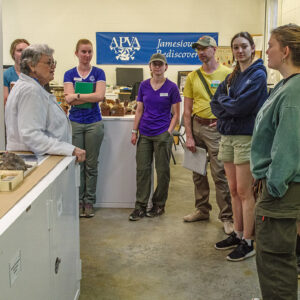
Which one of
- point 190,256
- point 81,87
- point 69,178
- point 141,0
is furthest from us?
point 141,0

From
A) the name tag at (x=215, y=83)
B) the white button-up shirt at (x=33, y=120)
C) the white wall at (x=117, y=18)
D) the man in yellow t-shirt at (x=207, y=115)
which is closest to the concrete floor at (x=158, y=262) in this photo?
the man in yellow t-shirt at (x=207, y=115)

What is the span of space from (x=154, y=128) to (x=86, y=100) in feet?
2.11

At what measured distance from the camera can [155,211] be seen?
393 cm

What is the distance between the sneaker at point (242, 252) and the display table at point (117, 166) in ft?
4.64

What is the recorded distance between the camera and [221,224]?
12.0 ft

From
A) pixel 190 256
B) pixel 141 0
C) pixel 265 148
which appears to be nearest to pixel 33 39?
pixel 141 0

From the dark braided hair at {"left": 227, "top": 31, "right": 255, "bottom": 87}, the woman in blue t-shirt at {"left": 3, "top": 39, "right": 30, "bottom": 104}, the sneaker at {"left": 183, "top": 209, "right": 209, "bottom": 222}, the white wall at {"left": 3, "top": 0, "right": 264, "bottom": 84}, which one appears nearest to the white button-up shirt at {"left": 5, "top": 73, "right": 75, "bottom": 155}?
the dark braided hair at {"left": 227, "top": 31, "right": 255, "bottom": 87}

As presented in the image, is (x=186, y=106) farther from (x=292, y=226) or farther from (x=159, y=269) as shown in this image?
(x=292, y=226)

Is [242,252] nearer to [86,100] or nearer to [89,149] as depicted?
[89,149]

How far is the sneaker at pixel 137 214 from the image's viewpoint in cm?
379

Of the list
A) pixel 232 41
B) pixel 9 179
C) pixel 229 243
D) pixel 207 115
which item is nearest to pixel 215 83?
pixel 207 115

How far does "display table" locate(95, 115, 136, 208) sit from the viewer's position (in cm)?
404

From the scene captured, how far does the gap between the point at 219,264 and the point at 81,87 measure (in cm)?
192

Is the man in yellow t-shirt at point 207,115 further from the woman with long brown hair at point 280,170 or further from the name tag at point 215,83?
the woman with long brown hair at point 280,170
